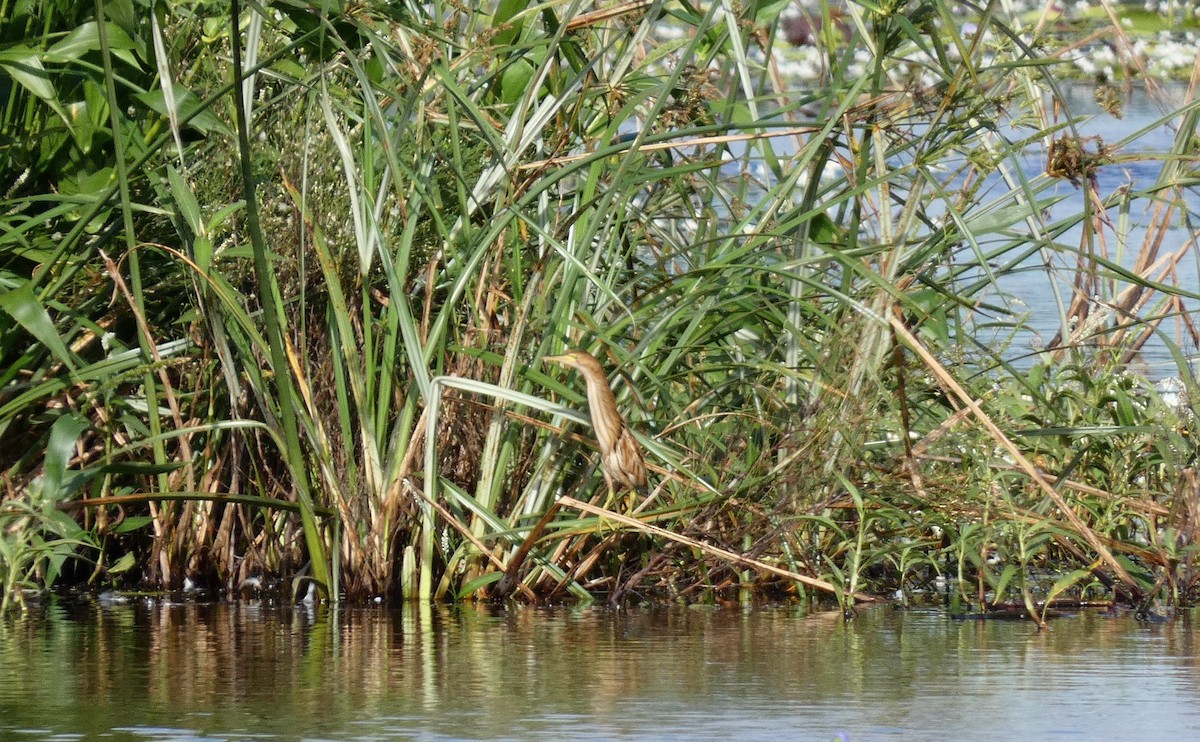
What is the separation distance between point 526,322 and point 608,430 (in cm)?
37

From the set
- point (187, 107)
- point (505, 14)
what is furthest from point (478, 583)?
point (505, 14)

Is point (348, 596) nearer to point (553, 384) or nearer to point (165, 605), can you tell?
point (165, 605)

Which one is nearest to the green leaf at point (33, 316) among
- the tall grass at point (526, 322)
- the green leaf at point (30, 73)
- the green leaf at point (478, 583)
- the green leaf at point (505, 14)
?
the tall grass at point (526, 322)

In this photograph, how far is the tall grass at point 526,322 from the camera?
3453 millimetres

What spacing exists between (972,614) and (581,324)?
99cm

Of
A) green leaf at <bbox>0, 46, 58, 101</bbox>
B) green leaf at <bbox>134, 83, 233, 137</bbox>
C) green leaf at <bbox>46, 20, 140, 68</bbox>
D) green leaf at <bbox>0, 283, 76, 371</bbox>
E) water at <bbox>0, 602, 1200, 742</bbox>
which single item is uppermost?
green leaf at <bbox>46, 20, 140, 68</bbox>

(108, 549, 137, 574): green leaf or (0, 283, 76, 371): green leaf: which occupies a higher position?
(0, 283, 76, 371): green leaf

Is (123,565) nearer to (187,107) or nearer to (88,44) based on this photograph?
(187,107)

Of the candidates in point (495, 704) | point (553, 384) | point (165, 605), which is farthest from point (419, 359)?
point (495, 704)

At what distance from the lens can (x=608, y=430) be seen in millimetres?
3326

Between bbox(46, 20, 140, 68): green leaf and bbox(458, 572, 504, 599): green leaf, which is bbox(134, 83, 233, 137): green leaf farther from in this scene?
bbox(458, 572, 504, 599): green leaf

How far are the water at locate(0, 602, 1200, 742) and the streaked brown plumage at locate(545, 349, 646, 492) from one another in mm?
287

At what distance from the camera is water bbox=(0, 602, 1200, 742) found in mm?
2328

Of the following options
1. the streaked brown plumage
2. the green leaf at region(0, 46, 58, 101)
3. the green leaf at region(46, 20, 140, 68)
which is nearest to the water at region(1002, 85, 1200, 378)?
the streaked brown plumage
